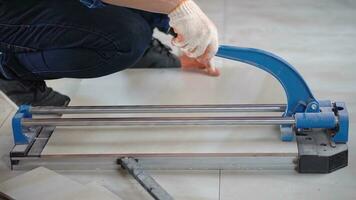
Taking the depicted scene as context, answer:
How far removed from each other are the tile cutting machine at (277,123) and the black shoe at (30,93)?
0.18 meters

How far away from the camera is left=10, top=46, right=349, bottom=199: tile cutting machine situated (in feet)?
4.98

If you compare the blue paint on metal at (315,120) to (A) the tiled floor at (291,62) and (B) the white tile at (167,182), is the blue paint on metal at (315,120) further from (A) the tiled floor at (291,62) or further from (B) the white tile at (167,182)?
(B) the white tile at (167,182)

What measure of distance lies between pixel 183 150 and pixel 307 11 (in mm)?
1431

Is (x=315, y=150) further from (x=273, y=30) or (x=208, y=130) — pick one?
(x=273, y=30)

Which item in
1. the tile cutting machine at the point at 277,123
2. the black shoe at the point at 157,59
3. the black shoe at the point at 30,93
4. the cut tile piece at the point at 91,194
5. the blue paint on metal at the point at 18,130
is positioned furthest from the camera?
the black shoe at the point at 157,59

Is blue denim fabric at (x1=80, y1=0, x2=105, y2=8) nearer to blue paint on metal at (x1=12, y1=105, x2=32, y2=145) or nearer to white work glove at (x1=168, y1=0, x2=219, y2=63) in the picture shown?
white work glove at (x1=168, y1=0, x2=219, y2=63)

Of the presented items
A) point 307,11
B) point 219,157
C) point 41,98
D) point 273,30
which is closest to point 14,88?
point 41,98

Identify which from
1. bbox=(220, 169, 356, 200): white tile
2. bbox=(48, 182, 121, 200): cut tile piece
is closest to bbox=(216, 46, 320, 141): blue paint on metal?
bbox=(220, 169, 356, 200): white tile

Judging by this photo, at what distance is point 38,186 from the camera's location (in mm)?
1460

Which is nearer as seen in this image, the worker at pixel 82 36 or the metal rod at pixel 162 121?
the worker at pixel 82 36

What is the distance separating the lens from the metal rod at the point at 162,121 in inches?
61.4

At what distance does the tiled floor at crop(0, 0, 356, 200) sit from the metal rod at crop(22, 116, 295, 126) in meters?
0.13

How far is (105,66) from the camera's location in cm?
164

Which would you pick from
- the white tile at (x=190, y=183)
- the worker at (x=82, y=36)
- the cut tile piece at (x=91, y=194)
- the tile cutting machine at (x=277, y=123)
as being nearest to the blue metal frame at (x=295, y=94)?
the tile cutting machine at (x=277, y=123)
